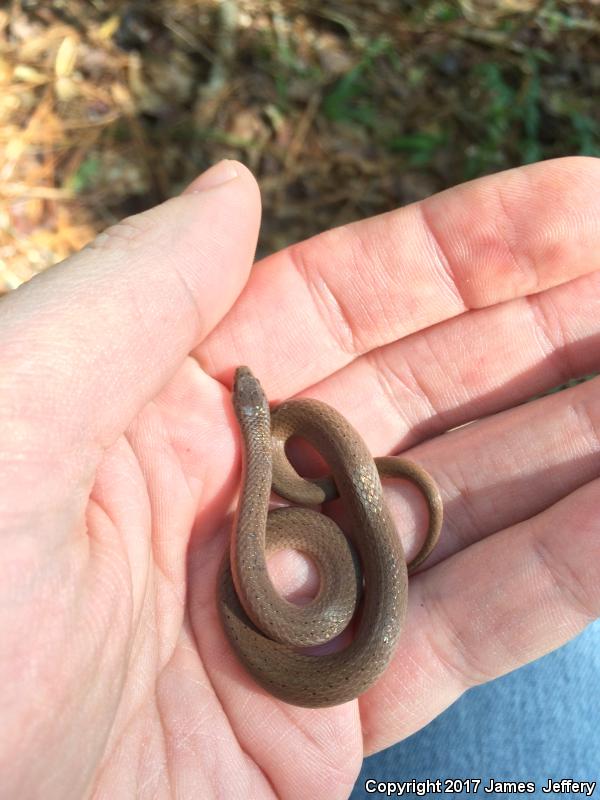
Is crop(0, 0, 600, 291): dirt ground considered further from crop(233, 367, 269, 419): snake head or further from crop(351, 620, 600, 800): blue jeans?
crop(351, 620, 600, 800): blue jeans

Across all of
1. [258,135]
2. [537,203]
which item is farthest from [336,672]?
[258,135]

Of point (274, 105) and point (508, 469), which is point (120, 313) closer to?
point (508, 469)

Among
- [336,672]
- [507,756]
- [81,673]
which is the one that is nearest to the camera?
[81,673]

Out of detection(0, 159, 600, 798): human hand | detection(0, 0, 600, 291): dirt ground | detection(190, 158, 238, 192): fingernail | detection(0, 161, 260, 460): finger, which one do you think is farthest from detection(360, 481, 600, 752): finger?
detection(0, 0, 600, 291): dirt ground

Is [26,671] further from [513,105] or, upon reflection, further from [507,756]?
[513,105]

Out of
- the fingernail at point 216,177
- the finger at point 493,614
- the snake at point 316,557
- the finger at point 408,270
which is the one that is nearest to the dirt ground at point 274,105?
the finger at point 408,270

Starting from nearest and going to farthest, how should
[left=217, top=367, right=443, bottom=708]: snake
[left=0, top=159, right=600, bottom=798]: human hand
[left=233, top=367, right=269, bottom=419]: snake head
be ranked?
[left=0, top=159, right=600, bottom=798]: human hand < [left=217, top=367, right=443, bottom=708]: snake < [left=233, top=367, right=269, bottom=419]: snake head

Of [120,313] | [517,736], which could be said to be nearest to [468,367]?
[517,736]

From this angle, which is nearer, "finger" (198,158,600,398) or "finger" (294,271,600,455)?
"finger" (198,158,600,398)

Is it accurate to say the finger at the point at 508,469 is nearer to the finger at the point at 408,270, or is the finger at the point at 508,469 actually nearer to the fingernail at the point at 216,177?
the finger at the point at 408,270
